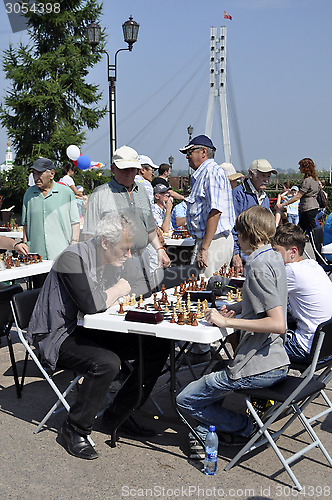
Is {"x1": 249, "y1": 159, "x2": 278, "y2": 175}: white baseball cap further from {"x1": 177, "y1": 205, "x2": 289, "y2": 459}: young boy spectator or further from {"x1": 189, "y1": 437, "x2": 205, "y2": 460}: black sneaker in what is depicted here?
{"x1": 189, "y1": 437, "x2": 205, "y2": 460}: black sneaker

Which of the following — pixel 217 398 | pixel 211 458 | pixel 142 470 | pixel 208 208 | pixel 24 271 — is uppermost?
pixel 208 208

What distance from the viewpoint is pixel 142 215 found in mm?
4262

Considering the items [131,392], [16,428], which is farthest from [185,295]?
[16,428]

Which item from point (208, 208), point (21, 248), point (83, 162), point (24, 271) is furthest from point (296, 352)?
point (83, 162)

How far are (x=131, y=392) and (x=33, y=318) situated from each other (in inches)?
28.7

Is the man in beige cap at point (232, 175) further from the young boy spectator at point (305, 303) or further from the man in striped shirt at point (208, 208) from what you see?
the young boy spectator at point (305, 303)

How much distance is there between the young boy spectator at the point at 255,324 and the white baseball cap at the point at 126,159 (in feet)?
4.63

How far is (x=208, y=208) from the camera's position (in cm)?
431

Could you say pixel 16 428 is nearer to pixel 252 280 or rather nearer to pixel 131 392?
pixel 131 392

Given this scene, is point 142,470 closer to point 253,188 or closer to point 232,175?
point 253,188

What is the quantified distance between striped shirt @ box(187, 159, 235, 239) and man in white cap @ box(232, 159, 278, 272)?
1.51 ft

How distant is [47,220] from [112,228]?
228 centimetres

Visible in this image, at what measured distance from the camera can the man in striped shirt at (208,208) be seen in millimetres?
4270

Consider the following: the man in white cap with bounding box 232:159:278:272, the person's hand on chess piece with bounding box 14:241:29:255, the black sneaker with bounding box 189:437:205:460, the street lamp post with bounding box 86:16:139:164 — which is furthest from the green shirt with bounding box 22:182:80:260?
the street lamp post with bounding box 86:16:139:164
